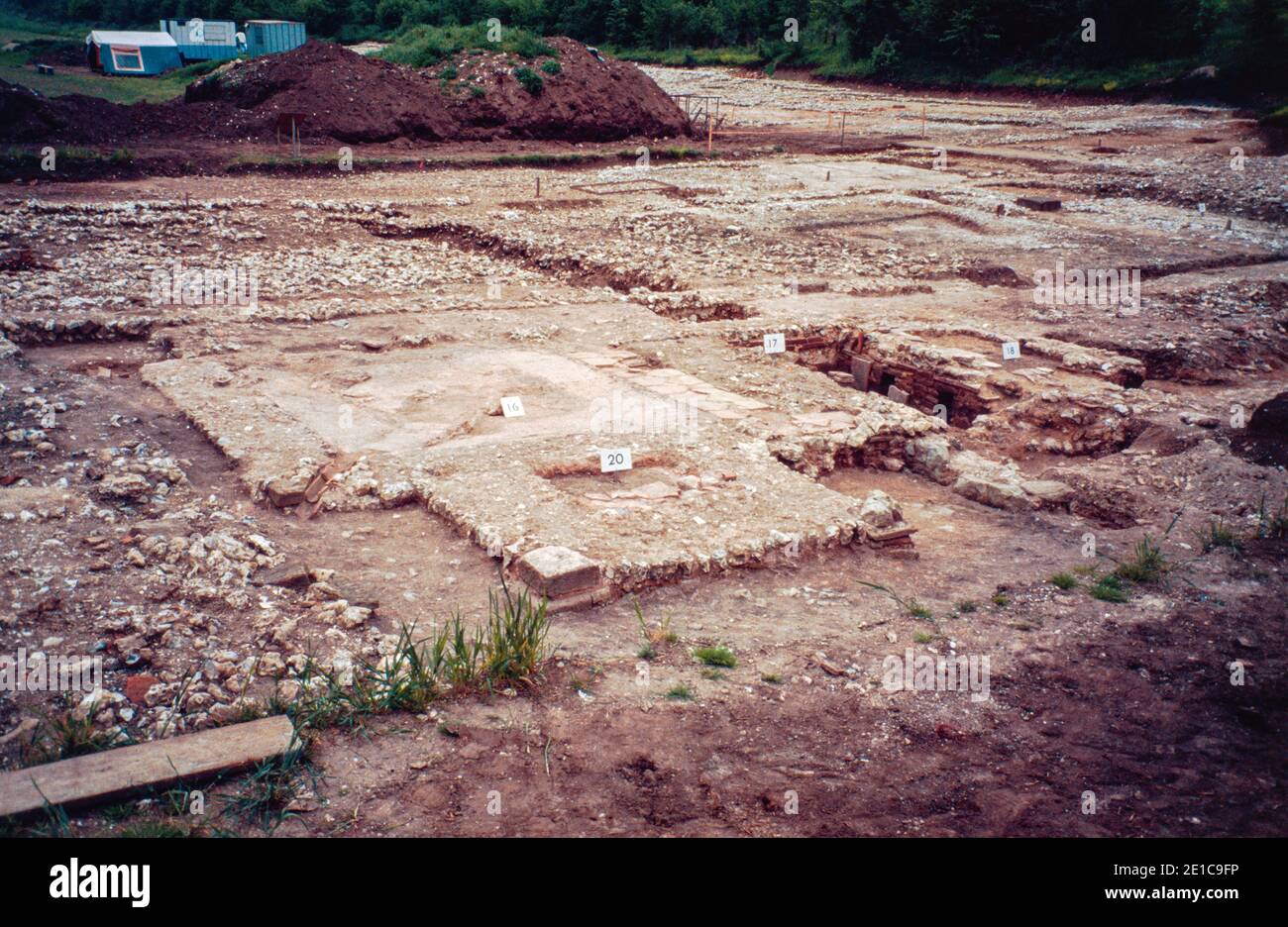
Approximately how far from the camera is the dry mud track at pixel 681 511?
3.46 m

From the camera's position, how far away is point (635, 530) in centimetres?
506

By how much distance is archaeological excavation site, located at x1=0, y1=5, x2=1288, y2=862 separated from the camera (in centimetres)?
334

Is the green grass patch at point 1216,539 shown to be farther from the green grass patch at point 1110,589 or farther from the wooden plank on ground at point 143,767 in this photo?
the wooden plank on ground at point 143,767

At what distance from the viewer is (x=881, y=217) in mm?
14414

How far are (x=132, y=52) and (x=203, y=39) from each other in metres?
5.23

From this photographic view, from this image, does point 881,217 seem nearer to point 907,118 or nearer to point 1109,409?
point 1109,409

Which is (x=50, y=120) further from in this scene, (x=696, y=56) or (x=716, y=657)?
(x=696, y=56)

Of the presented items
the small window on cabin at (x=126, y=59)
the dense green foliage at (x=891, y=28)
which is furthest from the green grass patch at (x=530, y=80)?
the small window on cabin at (x=126, y=59)

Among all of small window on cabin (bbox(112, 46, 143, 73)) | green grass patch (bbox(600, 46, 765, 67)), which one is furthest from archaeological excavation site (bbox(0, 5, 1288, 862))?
green grass patch (bbox(600, 46, 765, 67))

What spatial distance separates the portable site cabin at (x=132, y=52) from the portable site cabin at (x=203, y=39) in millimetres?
1311

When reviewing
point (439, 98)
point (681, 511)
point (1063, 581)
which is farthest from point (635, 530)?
point (439, 98)

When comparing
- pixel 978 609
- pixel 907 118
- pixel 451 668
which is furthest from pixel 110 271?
pixel 907 118

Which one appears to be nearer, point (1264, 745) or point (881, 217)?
point (1264, 745)

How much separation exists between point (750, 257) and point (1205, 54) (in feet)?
81.2
